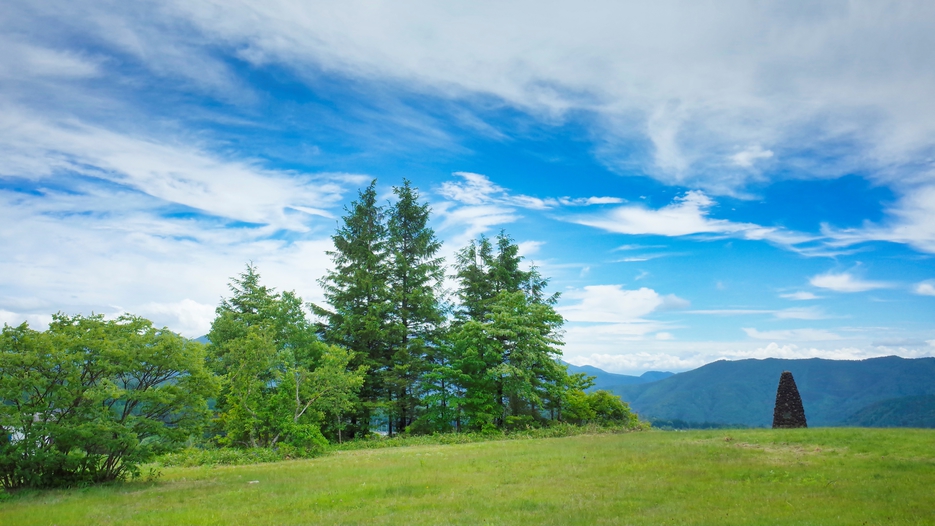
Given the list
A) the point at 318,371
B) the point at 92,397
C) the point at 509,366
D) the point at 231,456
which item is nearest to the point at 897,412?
the point at 509,366

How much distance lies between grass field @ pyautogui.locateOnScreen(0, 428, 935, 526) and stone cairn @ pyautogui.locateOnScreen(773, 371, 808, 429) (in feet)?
37.5

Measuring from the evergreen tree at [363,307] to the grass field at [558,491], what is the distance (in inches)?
715

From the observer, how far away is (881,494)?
A: 36.6 feet

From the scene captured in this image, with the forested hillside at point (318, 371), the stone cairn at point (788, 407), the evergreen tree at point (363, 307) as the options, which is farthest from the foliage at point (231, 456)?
the stone cairn at point (788, 407)

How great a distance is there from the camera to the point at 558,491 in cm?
1275

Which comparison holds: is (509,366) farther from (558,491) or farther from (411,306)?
(558,491)

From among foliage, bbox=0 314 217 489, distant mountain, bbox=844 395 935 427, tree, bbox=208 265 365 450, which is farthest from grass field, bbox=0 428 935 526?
distant mountain, bbox=844 395 935 427

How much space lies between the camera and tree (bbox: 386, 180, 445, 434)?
38.2 m

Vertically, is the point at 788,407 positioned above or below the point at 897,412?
above

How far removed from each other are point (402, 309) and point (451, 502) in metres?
28.5

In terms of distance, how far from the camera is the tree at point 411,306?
38.2 m

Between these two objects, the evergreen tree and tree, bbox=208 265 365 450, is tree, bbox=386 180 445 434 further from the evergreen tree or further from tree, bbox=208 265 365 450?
tree, bbox=208 265 365 450

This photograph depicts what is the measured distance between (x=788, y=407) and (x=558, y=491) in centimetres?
2488

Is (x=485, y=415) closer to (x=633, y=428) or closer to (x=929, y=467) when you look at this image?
(x=633, y=428)
